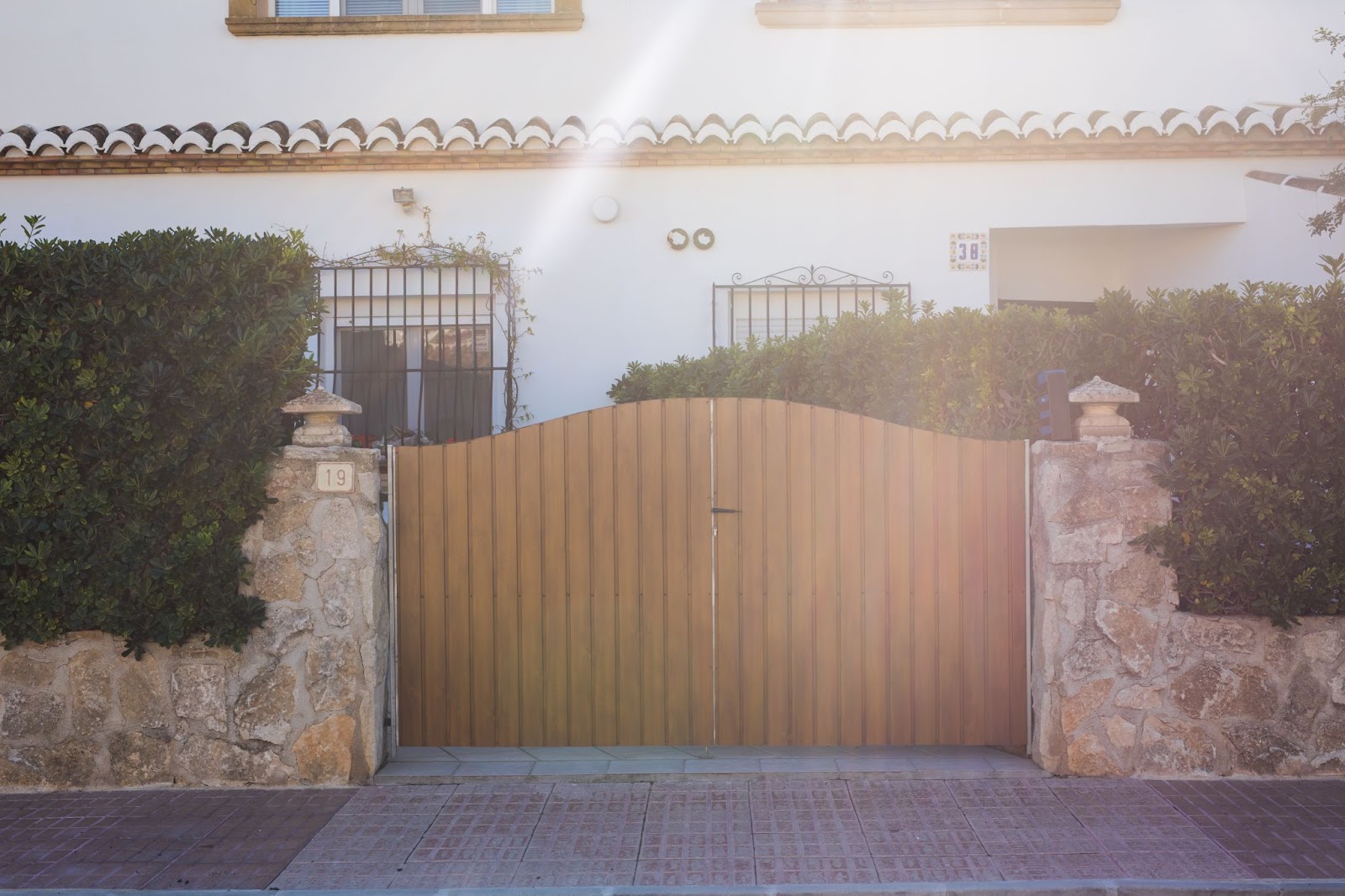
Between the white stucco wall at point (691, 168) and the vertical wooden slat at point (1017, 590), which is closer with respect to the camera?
the vertical wooden slat at point (1017, 590)

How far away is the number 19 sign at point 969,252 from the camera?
9414 millimetres

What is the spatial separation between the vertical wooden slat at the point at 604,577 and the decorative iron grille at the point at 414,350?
3635 mm

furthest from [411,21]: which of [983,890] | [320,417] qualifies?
[983,890]

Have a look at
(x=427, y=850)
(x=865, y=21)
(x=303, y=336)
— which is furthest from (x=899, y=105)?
(x=427, y=850)

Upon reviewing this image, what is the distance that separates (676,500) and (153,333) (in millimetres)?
2721

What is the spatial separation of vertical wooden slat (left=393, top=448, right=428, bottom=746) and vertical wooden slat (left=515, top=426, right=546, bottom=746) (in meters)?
0.52

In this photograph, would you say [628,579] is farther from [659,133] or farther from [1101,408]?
[659,133]

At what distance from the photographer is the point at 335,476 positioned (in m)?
5.62

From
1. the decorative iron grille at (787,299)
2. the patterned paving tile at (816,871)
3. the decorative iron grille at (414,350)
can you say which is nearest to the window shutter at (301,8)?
the decorative iron grille at (414,350)

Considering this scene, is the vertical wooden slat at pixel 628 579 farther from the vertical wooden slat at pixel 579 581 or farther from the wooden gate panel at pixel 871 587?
the wooden gate panel at pixel 871 587

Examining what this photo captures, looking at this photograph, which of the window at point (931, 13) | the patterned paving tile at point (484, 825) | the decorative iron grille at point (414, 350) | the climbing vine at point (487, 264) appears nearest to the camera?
the patterned paving tile at point (484, 825)

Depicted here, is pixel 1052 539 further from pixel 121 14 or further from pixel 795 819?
pixel 121 14

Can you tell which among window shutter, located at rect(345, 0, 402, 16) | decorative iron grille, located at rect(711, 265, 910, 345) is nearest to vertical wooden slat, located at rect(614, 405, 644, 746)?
decorative iron grille, located at rect(711, 265, 910, 345)

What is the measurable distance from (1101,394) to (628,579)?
2.57m
